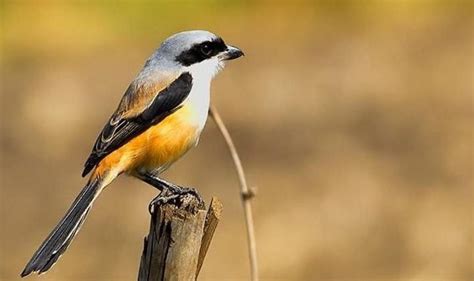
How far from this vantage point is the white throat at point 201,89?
4926 mm

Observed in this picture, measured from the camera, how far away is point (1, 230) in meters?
9.81

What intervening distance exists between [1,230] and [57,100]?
2948 millimetres

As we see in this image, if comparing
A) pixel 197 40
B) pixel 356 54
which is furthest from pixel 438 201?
pixel 197 40

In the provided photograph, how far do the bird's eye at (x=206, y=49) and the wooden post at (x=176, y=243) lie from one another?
1.15m

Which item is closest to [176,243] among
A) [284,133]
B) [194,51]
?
[194,51]

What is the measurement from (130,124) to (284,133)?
21.5 feet

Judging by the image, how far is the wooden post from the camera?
4.05 metres

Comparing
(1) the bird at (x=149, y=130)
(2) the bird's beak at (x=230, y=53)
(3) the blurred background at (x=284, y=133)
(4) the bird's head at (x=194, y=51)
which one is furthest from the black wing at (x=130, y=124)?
(3) the blurred background at (x=284, y=133)

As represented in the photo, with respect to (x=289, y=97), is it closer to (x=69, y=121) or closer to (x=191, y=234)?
(x=69, y=121)

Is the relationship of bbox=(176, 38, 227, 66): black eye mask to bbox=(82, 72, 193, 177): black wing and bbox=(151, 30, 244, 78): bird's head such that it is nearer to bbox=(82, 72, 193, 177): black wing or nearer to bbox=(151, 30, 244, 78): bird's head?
bbox=(151, 30, 244, 78): bird's head

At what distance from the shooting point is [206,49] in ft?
17.0

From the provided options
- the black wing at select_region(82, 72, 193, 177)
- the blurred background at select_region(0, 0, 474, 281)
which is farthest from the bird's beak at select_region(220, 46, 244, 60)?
the blurred background at select_region(0, 0, 474, 281)

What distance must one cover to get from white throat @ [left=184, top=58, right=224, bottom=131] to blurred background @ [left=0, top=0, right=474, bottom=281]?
3.81 m

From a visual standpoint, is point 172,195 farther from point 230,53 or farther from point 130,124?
point 230,53
